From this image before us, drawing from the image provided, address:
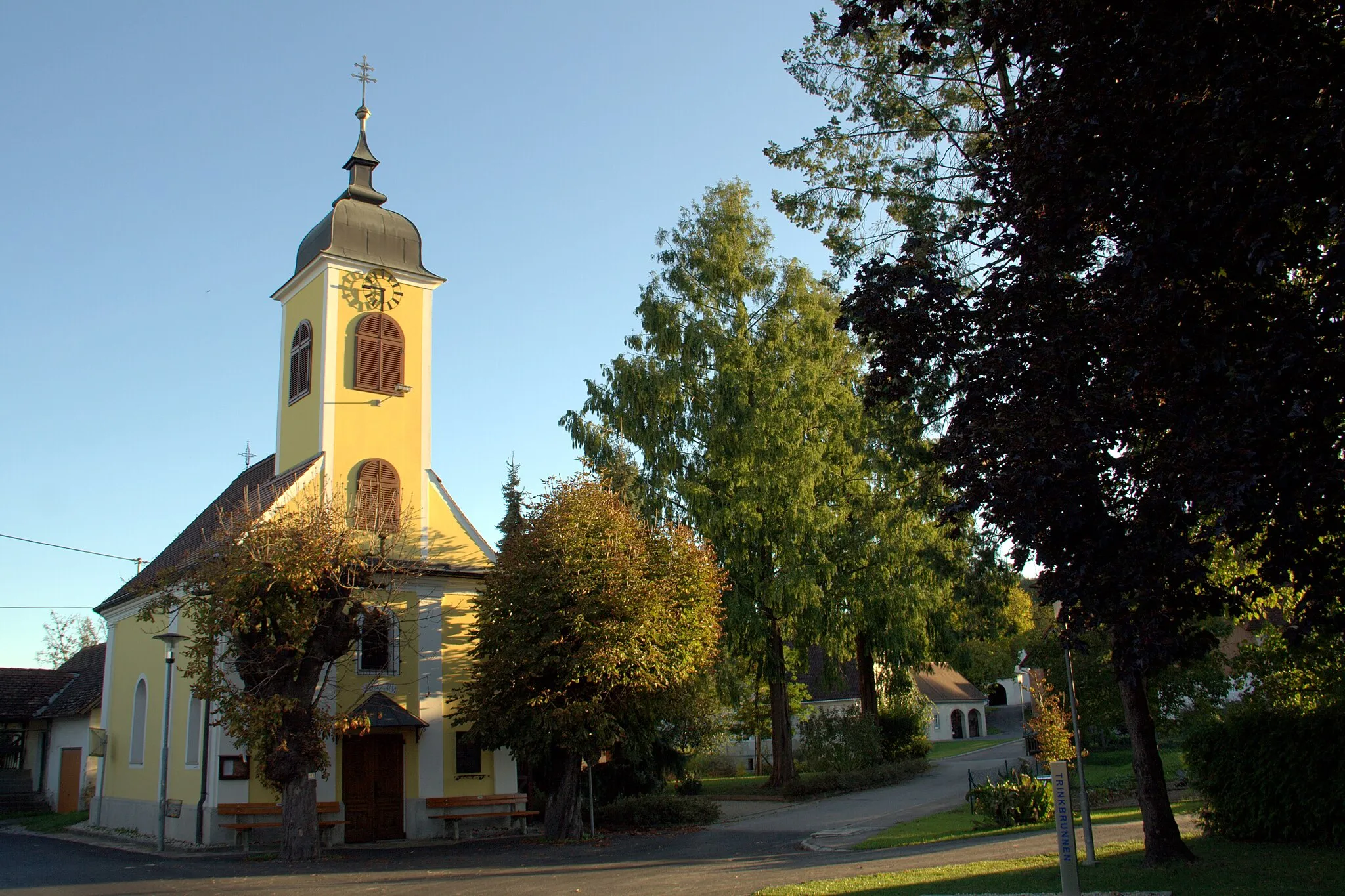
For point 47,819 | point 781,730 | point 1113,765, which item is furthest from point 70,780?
point 1113,765

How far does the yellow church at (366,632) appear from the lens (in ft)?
75.0

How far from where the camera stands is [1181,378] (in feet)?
25.8

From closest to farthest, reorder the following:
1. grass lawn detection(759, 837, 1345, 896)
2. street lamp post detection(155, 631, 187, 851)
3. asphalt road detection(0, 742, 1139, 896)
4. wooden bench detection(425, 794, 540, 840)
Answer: grass lawn detection(759, 837, 1345, 896) < asphalt road detection(0, 742, 1139, 896) < street lamp post detection(155, 631, 187, 851) < wooden bench detection(425, 794, 540, 840)

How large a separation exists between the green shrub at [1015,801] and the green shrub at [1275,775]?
409cm

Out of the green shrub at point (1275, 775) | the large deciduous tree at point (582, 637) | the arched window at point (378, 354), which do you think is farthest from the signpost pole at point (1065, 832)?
the arched window at point (378, 354)

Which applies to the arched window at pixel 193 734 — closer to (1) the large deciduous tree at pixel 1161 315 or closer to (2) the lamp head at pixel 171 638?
(2) the lamp head at pixel 171 638

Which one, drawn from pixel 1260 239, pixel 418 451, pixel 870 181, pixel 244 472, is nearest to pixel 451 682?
pixel 418 451

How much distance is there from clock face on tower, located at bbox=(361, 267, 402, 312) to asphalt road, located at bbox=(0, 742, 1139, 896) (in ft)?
44.9

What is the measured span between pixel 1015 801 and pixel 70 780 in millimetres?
31405

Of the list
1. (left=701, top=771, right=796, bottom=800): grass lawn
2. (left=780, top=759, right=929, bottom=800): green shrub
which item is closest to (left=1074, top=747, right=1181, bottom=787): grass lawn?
(left=780, top=759, right=929, bottom=800): green shrub

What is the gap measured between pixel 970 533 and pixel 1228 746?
8460 mm

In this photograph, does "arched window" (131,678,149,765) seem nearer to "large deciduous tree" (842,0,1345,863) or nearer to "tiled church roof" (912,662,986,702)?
"large deciduous tree" (842,0,1345,863)

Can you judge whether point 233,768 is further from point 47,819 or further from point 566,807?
point 47,819

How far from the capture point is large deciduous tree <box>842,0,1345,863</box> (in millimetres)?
7148
